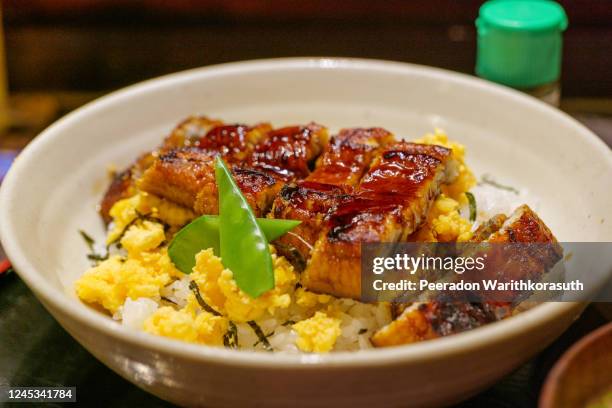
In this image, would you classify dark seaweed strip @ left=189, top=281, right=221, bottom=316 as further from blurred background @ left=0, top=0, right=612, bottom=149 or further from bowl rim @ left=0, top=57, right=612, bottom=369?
blurred background @ left=0, top=0, right=612, bottom=149

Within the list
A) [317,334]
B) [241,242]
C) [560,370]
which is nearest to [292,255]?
[241,242]

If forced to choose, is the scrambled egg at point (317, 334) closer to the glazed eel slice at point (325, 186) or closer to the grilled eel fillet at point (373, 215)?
the grilled eel fillet at point (373, 215)

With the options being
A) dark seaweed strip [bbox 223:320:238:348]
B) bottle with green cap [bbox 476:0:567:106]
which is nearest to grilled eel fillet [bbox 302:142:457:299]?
dark seaweed strip [bbox 223:320:238:348]

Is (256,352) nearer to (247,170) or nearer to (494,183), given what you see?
(247,170)

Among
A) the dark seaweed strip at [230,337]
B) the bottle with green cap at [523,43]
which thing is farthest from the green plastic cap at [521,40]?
the dark seaweed strip at [230,337]

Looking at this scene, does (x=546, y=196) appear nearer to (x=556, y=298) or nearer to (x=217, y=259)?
(x=556, y=298)
